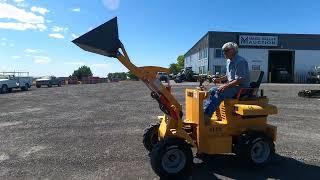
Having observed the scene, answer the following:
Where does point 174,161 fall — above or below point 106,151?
above

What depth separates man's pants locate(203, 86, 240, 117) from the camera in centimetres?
755

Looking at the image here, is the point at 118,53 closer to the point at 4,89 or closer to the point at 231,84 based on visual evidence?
the point at 231,84

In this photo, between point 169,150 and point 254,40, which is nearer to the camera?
point 169,150

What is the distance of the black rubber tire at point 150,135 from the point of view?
8078mm

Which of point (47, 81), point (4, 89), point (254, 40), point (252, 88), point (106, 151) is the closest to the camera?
point (252, 88)

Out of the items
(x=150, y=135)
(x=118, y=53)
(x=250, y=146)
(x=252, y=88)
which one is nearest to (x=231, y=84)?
(x=252, y=88)

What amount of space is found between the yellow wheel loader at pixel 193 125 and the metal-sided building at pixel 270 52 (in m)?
49.2

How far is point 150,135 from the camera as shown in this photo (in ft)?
26.6

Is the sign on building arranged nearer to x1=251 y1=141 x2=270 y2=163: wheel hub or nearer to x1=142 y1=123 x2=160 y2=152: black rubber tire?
x1=142 y1=123 x2=160 y2=152: black rubber tire

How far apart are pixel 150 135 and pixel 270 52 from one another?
5395 cm

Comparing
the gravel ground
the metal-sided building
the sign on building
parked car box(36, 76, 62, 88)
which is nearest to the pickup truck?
parked car box(36, 76, 62, 88)

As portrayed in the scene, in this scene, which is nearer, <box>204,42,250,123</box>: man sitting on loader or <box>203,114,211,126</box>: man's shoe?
<box>203,114,211,126</box>: man's shoe

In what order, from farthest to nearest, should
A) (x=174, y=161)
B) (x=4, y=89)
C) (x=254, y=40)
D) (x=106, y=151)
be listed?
(x=254, y=40), (x=4, y=89), (x=106, y=151), (x=174, y=161)

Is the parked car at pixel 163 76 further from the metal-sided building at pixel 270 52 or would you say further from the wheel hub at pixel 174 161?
the metal-sided building at pixel 270 52
